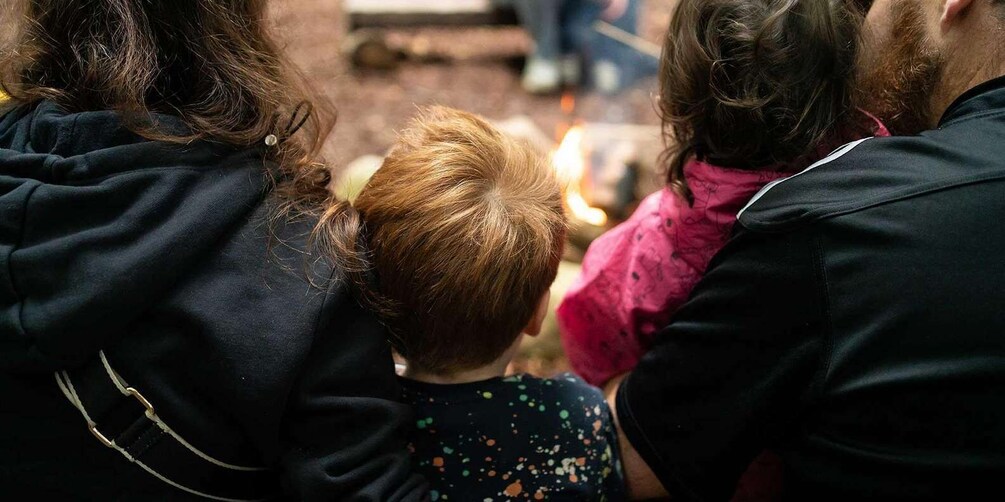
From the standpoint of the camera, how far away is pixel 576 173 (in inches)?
148

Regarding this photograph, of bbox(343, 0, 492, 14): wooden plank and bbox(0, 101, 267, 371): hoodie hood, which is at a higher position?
bbox(0, 101, 267, 371): hoodie hood

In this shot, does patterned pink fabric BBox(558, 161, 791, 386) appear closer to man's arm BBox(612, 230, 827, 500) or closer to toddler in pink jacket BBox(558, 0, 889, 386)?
toddler in pink jacket BBox(558, 0, 889, 386)

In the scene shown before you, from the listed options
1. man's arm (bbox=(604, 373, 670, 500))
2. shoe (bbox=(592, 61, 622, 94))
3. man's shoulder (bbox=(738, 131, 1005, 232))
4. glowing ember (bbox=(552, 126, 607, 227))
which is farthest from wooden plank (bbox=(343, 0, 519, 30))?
man's shoulder (bbox=(738, 131, 1005, 232))

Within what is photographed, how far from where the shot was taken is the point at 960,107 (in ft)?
4.60

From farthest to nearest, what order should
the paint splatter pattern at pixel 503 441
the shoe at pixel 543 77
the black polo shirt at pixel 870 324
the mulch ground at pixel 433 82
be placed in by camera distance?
the shoe at pixel 543 77, the mulch ground at pixel 433 82, the paint splatter pattern at pixel 503 441, the black polo shirt at pixel 870 324

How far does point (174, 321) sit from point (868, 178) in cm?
112

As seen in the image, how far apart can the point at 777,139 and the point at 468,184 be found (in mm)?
591

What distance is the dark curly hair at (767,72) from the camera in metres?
1.54

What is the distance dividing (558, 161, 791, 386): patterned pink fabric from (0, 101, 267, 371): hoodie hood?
0.90m

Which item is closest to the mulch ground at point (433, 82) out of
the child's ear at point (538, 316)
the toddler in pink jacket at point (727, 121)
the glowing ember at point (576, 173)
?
the glowing ember at point (576, 173)

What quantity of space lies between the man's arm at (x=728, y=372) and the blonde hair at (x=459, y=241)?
0.93 ft

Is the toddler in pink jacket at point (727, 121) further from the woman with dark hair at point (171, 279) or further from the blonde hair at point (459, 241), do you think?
the woman with dark hair at point (171, 279)

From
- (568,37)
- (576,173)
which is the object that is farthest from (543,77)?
(576,173)

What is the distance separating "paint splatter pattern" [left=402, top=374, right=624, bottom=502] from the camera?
1.59 metres
